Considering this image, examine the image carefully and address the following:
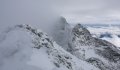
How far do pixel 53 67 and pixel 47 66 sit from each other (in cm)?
44

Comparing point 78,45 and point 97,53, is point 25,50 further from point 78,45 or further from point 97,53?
point 78,45

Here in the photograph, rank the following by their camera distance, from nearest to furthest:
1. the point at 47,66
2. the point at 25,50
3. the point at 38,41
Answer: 1. the point at 47,66
2. the point at 25,50
3. the point at 38,41

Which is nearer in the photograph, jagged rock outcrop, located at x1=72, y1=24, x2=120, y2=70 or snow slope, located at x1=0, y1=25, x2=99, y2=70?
snow slope, located at x1=0, y1=25, x2=99, y2=70

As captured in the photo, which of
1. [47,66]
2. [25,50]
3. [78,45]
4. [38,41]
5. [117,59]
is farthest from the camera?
[78,45]

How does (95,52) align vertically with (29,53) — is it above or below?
below

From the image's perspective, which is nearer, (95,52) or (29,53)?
(29,53)

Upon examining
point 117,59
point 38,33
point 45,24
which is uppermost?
point 45,24

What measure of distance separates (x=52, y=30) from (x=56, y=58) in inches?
1783

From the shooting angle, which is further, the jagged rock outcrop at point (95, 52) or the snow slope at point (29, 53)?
the jagged rock outcrop at point (95, 52)

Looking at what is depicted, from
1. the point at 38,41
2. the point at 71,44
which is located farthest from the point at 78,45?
the point at 38,41

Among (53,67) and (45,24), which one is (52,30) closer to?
(45,24)

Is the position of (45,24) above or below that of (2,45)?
above

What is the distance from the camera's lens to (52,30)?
63.0m

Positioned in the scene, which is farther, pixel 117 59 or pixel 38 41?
pixel 117 59
